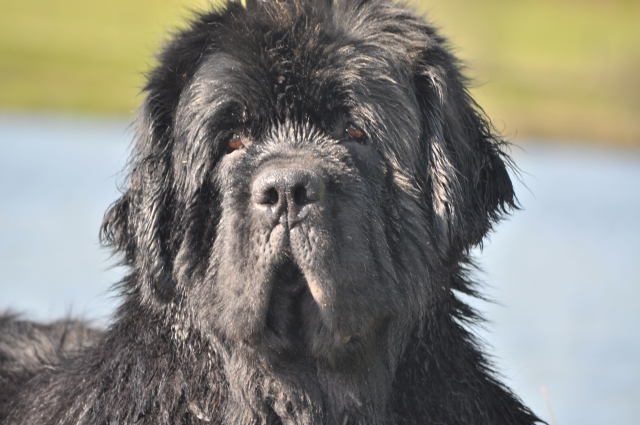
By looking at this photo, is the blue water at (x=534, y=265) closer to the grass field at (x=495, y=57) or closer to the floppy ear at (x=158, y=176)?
the floppy ear at (x=158, y=176)

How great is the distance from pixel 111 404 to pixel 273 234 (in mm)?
1197

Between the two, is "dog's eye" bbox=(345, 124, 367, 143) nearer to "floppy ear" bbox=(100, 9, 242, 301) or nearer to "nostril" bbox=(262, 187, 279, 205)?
"nostril" bbox=(262, 187, 279, 205)

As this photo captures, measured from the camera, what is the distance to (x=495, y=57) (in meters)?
31.5

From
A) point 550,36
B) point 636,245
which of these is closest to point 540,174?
point 636,245

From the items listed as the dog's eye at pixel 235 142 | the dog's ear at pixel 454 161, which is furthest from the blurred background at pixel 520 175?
the dog's eye at pixel 235 142

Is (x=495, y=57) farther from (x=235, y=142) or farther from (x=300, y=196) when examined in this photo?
(x=300, y=196)

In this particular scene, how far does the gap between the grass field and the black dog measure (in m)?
13.3

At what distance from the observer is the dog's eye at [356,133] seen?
143 inches

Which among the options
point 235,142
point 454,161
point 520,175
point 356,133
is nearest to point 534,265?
point 520,175

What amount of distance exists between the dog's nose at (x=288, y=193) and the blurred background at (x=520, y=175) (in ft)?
4.05

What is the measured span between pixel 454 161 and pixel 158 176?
4.36 feet

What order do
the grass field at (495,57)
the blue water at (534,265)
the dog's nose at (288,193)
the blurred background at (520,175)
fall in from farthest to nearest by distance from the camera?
the grass field at (495,57) < the blurred background at (520,175) < the blue water at (534,265) < the dog's nose at (288,193)

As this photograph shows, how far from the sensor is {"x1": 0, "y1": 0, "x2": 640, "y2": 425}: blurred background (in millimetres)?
7539

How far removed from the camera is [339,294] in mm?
3320
